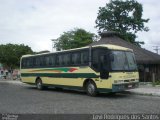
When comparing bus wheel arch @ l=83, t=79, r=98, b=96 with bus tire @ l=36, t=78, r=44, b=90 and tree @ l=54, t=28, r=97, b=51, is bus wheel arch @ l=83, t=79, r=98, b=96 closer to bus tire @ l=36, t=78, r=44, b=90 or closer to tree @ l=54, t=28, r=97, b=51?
bus tire @ l=36, t=78, r=44, b=90

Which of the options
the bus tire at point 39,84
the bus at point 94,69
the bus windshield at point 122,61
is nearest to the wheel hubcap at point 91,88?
the bus at point 94,69

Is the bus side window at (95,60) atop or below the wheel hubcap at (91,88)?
atop

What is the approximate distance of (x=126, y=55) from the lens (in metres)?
19.4

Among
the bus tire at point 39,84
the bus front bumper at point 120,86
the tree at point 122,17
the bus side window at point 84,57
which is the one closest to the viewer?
the bus front bumper at point 120,86

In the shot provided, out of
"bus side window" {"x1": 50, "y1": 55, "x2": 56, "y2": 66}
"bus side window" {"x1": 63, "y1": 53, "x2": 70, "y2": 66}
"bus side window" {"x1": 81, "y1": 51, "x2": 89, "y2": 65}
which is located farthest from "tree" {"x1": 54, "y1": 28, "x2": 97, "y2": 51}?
→ "bus side window" {"x1": 81, "y1": 51, "x2": 89, "y2": 65}

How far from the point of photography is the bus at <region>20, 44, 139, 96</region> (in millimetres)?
18391

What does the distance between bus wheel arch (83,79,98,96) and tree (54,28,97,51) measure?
171ft

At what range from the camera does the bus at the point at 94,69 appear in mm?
18391

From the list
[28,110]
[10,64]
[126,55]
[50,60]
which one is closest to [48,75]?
[50,60]

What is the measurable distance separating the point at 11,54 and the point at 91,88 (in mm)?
53483

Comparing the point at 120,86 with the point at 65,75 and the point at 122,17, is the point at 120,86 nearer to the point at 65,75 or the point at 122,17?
the point at 65,75

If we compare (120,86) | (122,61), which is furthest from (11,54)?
(120,86)

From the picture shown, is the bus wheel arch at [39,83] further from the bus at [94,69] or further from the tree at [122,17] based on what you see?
the tree at [122,17]

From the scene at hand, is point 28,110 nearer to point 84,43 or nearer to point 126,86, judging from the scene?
point 126,86
